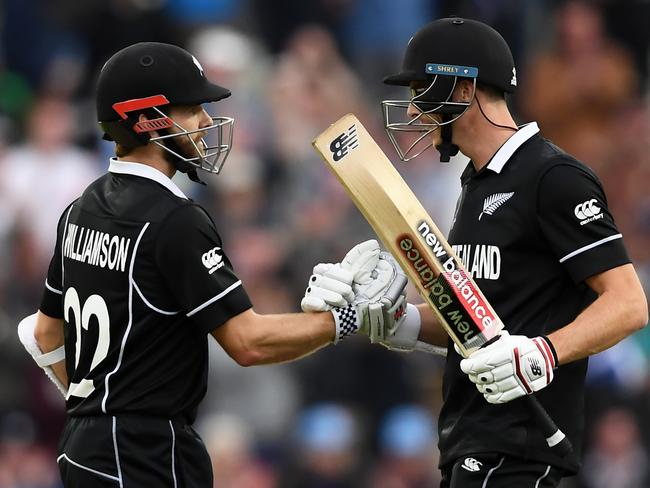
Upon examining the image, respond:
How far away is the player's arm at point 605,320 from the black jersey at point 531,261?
6 centimetres

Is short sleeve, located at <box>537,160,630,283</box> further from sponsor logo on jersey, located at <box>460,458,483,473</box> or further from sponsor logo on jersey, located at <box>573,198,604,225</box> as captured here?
sponsor logo on jersey, located at <box>460,458,483,473</box>

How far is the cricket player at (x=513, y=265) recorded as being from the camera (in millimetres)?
4637

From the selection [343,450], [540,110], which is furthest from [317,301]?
[540,110]

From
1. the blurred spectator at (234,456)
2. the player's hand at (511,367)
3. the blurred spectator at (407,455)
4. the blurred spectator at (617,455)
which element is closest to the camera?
the player's hand at (511,367)

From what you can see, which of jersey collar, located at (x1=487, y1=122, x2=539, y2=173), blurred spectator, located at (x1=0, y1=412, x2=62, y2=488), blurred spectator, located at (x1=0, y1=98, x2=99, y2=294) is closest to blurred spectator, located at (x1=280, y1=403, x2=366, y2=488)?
blurred spectator, located at (x1=0, y1=412, x2=62, y2=488)

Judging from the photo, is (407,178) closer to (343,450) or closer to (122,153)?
(343,450)

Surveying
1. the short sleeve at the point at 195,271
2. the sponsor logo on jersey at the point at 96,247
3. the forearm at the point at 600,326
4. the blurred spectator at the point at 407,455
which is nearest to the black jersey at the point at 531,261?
the forearm at the point at 600,326

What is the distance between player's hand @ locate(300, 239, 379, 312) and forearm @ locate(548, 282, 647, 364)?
0.74 m

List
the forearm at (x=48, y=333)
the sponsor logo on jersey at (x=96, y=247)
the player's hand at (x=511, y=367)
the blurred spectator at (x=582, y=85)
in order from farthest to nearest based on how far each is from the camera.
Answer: the blurred spectator at (x=582, y=85), the forearm at (x=48, y=333), the sponsor logo on jersey at (x=96, y=247), the player's hand at (x=511, y=367)

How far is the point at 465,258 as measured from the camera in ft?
16.3

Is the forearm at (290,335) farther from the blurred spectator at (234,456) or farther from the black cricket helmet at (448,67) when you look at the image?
the blurred spectator at (234,456)

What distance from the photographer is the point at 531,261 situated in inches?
190

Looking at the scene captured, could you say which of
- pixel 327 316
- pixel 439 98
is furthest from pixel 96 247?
pixel 439 98

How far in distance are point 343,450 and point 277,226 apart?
1.66 metres
